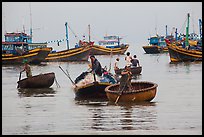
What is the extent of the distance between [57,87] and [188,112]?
10720mm

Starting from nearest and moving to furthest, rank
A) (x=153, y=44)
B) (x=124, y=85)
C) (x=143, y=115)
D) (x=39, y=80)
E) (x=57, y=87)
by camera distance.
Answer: (x=143, y=115) → (x=124, y=85) → (x=39, y=80) → (x=57, y=87) → (x=153, y=44)

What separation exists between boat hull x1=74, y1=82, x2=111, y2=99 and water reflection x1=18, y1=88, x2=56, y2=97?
2.63 meters

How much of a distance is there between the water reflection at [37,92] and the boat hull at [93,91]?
103 inches

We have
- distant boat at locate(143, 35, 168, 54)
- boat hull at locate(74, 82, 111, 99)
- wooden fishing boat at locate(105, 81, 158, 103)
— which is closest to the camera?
wooden fishing boat at locate(105, 81, 158, 103)

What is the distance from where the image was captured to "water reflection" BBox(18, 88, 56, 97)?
66.1 ft

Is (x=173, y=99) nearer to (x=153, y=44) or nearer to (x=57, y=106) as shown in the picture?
(x=57, y=106)

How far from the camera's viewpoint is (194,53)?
47.0m

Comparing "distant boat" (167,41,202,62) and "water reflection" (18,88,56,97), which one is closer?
"water reflection" (18,88,56,97)

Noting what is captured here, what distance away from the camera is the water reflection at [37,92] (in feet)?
66.1

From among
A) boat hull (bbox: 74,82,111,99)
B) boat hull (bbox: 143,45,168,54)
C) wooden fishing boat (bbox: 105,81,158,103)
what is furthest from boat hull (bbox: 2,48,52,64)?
boat hull (bbox: 143,45,168,54)

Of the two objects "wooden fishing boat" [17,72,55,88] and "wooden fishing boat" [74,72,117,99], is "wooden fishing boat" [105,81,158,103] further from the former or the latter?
"wooden fishing boat" [17,72,55,88]

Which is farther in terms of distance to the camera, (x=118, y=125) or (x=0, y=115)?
(x=0, y=115)

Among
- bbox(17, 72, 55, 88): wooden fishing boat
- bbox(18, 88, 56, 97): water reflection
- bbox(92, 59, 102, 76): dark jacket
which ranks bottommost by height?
bbox(18, 88, 56, 97): water reflection

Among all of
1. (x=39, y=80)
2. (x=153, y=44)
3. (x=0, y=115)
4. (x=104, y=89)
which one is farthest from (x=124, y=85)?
(x=153, y=44)
